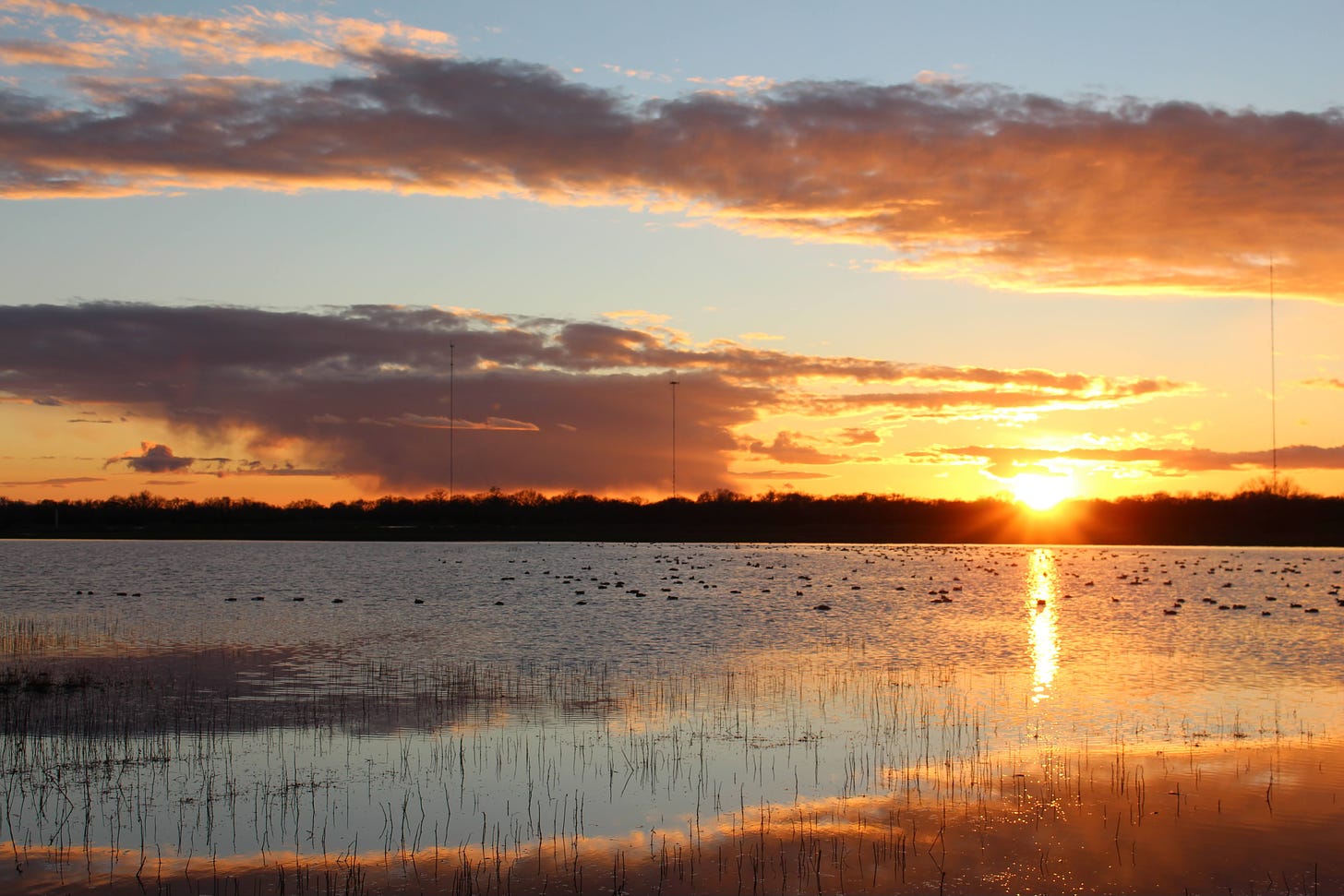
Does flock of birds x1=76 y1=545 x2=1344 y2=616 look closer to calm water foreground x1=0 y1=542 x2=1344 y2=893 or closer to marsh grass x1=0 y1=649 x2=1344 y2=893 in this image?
calm water foreground x1=0 y1=542 x2=1344 y2=893

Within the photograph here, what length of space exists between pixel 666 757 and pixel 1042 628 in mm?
32093

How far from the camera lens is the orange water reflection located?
103ft

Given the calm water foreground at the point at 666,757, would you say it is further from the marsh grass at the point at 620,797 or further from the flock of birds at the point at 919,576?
the flock of birds at the point at 919,576

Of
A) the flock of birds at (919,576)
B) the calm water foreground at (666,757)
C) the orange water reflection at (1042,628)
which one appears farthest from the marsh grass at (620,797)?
the flock of birds at (919,576)

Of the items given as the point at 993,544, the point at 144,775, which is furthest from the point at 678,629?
the point at 993,544

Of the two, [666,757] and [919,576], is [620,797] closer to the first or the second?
[666,757]

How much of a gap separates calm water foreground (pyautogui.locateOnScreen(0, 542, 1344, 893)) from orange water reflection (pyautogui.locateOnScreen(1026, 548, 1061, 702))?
0.88 feet

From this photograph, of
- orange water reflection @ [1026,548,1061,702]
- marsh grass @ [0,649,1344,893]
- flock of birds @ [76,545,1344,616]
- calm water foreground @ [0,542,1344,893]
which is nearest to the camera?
marsh grass @ [0,649,1344,893]

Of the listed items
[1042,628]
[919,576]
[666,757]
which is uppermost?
[666,757]

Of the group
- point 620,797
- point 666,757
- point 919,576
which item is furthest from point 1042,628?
point 919,576

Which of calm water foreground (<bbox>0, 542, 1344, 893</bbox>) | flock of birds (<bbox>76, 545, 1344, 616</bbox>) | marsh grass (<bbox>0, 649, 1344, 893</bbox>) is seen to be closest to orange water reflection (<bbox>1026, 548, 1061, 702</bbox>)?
calm water foreground (<bbox>0, 542, 1344, 893</bbox>)

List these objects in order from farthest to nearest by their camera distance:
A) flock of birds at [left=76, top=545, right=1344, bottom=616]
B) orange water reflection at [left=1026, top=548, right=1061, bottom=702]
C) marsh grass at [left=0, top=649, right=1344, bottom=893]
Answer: flock of birds at [left=76, top=545, right=1344, bottom=616]
orange water reflection at [left=1026, top=548, right=1061, bottom=702]
marsh grass at [left=0, top=649, right=1344, bottom=893]

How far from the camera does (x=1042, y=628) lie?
1895 inches

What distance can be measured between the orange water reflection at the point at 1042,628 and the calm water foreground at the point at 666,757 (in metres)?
0.27
